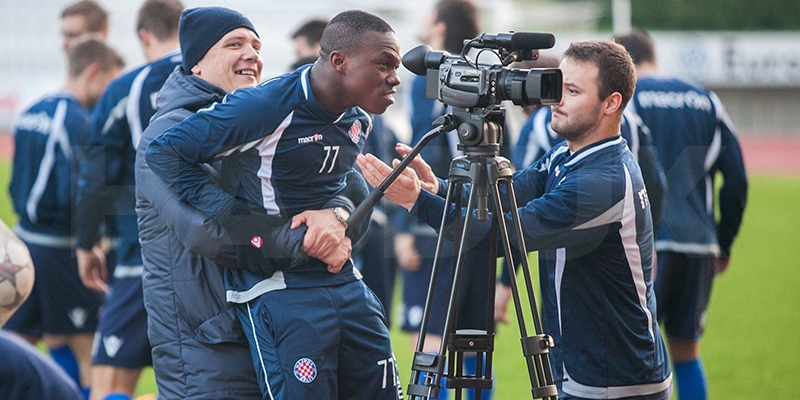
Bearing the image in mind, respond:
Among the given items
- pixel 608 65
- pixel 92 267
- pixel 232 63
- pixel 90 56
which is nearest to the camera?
pixel 608 65

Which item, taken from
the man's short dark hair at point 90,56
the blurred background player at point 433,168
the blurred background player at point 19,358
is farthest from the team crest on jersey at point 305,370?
the man's short dark hair at point 90,56

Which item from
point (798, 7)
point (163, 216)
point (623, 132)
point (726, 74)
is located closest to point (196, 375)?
point (163, 216)

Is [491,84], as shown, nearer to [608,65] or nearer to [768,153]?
[608,65]

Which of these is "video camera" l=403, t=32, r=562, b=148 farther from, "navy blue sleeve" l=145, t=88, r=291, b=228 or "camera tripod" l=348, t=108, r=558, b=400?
"navy blue sleeve" l=145, t=88, r=291, b=228

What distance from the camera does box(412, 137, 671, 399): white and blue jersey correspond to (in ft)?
8.64

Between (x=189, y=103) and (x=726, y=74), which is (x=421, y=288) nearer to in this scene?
(x=189, y=103)

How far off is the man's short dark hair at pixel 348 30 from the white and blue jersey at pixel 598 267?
1.60 ft

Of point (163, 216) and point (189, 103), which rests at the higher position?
point (189, 103)

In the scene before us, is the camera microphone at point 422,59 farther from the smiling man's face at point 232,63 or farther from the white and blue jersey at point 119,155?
the white and blue jersey at point 119,155

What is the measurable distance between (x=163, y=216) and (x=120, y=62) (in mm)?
3198

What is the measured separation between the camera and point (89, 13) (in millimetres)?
5699

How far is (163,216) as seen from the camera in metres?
2.63

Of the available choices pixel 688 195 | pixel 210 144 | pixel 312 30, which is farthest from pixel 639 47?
pixel 210 144

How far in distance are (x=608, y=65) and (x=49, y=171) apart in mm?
3529
